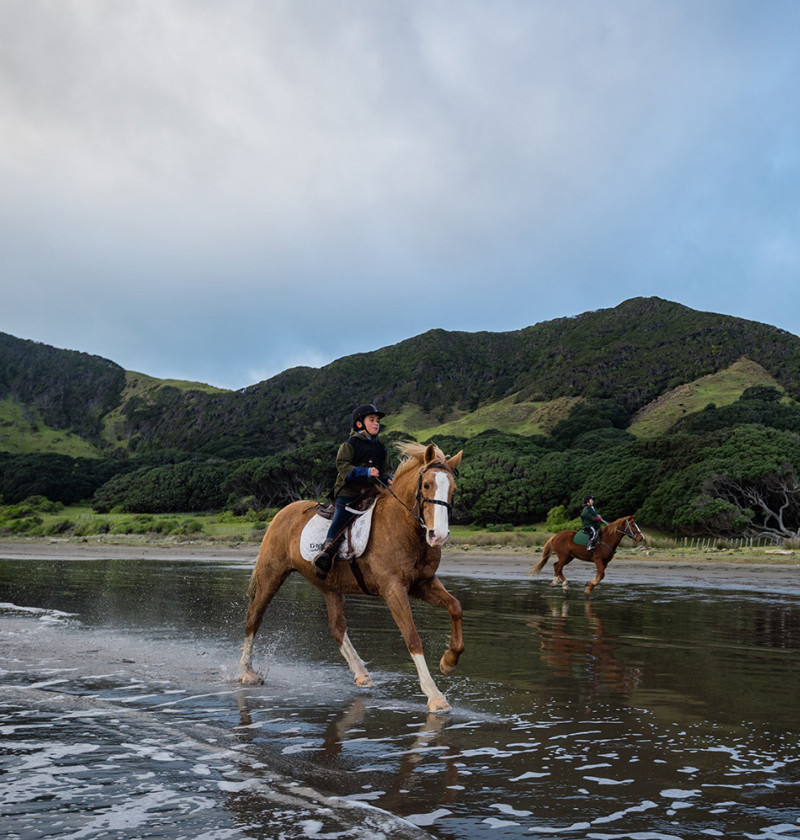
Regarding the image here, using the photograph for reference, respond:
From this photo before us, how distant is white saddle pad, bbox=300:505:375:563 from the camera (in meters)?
7.64

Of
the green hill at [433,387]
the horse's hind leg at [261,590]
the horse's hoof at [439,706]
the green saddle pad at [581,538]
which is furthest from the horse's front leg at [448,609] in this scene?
the green hill at [433,387]

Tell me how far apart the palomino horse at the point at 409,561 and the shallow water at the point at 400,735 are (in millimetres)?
419

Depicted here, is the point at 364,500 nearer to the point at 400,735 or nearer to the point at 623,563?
the point at 400,735

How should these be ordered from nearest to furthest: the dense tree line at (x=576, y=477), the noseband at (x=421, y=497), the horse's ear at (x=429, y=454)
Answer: the noseband at (x=421, y=497), the horse's ear at (x=429, y=454), the dense tree line at (x=576, y=477)

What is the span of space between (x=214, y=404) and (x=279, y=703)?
152 metres

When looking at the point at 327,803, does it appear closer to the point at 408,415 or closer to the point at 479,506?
the point at 479,506

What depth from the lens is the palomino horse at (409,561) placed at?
22.5ft

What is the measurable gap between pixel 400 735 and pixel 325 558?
232 centimetres

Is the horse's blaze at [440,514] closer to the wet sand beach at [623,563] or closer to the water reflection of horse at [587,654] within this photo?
the water reflection of horse at [587,654]

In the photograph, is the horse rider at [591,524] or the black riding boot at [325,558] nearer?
the black riding boot at [325,558]


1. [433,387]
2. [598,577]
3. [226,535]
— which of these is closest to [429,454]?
[598,577]

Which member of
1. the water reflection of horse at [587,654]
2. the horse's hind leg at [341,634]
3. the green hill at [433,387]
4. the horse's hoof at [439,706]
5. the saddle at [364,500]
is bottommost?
the water reflection of horse at [587,654]

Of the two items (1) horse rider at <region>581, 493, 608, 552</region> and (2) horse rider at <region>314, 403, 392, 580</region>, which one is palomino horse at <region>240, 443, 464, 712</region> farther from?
(1) horse rider at <region>581, 493, 608, 552</region>

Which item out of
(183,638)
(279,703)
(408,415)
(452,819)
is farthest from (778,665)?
(408,415)
